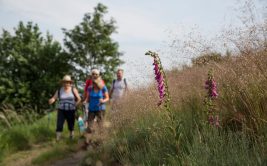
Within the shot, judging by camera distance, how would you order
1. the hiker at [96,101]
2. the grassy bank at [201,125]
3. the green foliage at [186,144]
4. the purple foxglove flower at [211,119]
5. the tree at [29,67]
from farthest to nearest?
the tree at [29,67]
the hiker at [96,101]
the purple foxglove flower at [211,119]
the grassy bank at [201,125]
the green foliage at [186,144]

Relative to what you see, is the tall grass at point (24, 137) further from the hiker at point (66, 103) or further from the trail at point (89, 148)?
the trail at point (89, 148)

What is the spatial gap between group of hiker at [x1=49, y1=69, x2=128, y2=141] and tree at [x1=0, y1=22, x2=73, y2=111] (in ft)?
44.1

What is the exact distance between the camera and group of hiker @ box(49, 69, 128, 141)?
9.35 meters

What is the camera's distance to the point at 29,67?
2555 centimetres

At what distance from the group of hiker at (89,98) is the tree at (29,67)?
13431mm

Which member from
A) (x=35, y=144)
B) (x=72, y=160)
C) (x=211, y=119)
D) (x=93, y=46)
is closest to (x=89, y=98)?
(x=72, y=160)

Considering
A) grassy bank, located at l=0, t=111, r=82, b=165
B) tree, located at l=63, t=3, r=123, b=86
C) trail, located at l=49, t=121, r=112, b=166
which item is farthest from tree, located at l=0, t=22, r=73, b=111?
trail, located at l=49, t=121, r=112, b=166

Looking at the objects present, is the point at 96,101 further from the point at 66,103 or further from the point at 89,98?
the point at 66,103

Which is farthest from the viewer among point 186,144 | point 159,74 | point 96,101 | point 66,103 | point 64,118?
point 64,118

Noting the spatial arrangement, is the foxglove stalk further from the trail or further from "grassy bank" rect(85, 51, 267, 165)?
the trail

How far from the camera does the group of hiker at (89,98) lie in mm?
9352

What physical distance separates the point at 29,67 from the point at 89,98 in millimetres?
17129

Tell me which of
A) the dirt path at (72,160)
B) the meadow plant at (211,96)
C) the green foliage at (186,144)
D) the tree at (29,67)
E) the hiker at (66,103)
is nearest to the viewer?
the green foliage at (186,144)

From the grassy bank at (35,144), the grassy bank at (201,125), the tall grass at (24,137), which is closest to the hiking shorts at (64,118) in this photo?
the grassy bank at (35,144)
